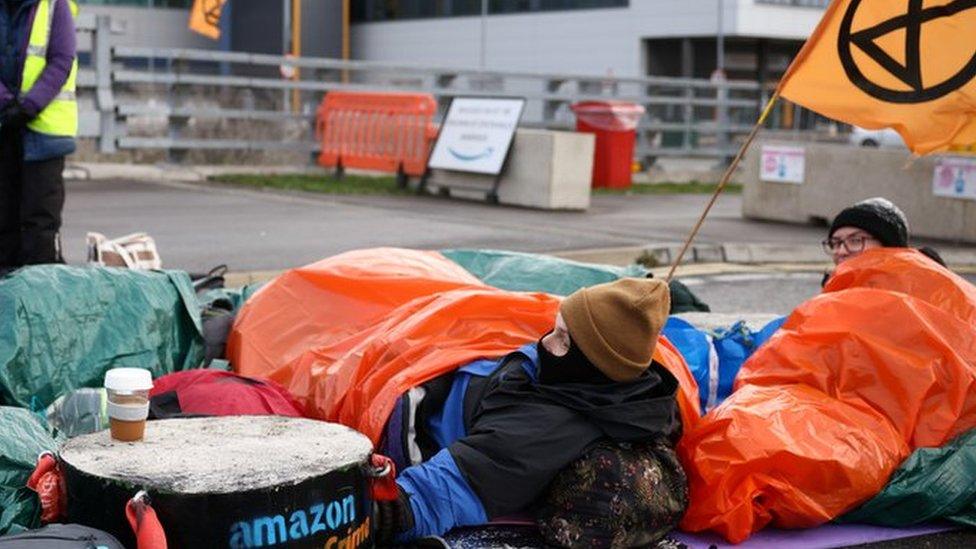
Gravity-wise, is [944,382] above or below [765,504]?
above

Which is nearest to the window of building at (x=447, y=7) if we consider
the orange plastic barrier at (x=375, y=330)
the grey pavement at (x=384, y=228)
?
the grey pavement at (x=384, y=228)

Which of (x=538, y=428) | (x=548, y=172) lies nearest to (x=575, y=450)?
(x=538, y=428)

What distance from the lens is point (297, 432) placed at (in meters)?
3.94

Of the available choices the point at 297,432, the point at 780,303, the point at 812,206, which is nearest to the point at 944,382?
the point at 297,432

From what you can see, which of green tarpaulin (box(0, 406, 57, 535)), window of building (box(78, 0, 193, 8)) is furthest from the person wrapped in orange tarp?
window of building (box(78, 0, 193, 8))

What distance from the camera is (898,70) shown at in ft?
17.6

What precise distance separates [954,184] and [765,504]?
9058 millimetres

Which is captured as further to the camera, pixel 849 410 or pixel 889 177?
pixel 889 177

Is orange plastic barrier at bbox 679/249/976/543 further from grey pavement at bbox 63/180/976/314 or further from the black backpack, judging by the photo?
grey pavement at bbox 63/180/976/314

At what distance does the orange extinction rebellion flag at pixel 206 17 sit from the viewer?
2295cm

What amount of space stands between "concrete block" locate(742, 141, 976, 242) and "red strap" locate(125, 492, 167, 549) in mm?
10376

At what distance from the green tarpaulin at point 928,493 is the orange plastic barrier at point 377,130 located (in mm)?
12362

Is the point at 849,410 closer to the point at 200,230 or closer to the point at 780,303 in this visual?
the point at 780,303

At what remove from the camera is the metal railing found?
16578 mm
